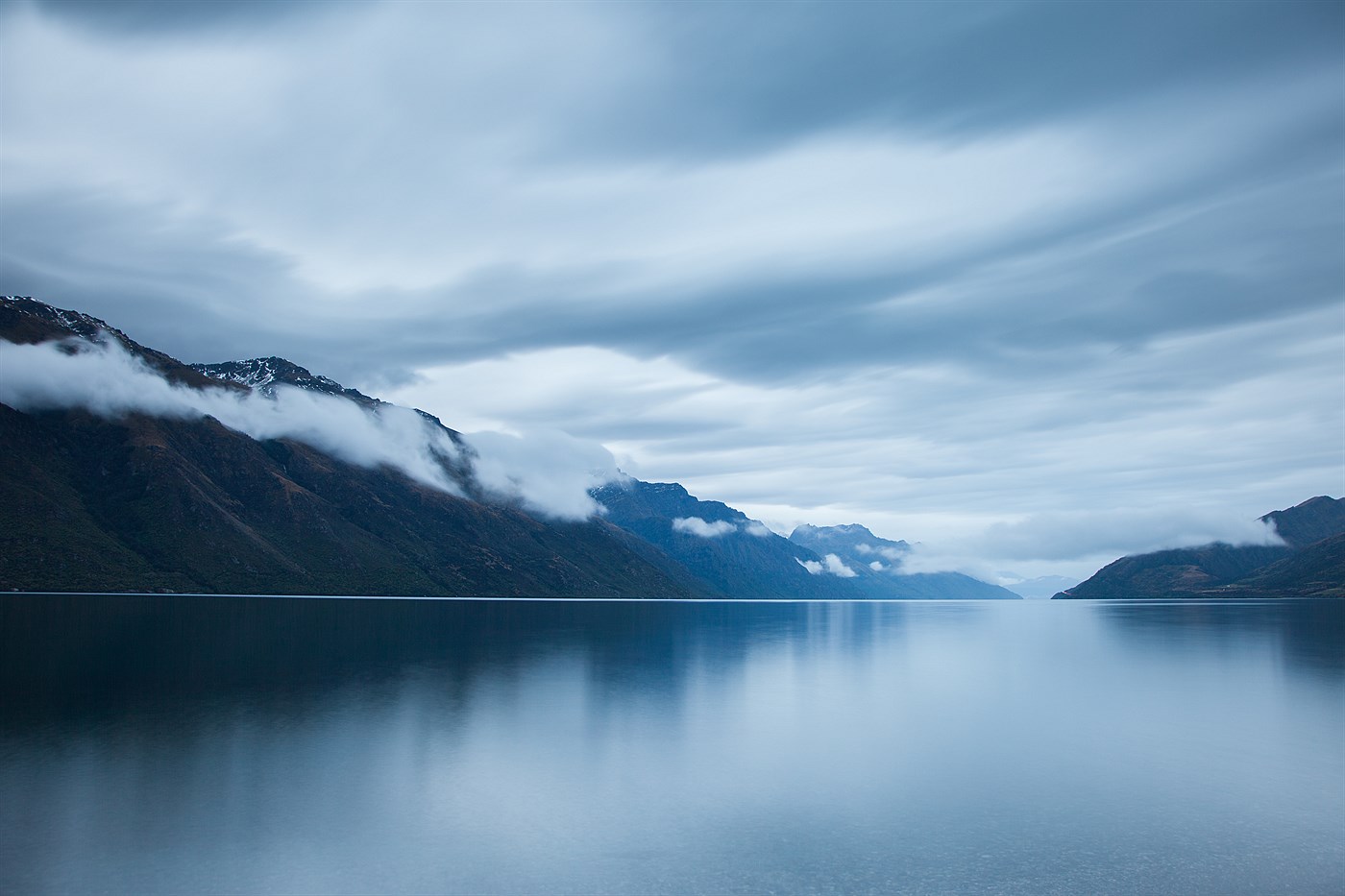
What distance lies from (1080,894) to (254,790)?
38575 mm

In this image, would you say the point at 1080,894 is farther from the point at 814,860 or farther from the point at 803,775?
the point at 803,775

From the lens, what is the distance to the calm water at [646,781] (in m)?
31.7

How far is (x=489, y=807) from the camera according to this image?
40.7 metres

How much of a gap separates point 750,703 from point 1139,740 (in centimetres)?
3336

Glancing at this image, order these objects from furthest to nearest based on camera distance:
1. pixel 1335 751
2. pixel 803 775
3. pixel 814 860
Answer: pixel 1335 751
pixel 803 775
pixel 814 860

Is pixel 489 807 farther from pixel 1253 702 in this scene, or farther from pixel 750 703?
pixel 1253 702

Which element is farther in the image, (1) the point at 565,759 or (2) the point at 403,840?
(1) the point at 565,759

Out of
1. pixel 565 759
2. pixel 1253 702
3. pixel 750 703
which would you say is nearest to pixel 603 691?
pixel 750 703

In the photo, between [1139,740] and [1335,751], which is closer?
[1335,751]

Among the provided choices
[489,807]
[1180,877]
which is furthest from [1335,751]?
[489,807]

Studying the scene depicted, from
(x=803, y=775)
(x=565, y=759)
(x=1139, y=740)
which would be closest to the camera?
(x=803, y=775)

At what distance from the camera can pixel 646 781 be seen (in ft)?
155

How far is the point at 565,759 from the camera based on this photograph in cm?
5234

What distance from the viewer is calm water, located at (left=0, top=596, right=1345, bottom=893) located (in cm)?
3172
